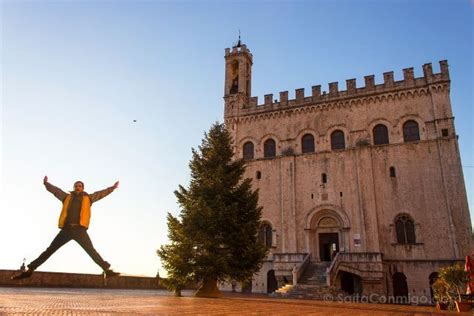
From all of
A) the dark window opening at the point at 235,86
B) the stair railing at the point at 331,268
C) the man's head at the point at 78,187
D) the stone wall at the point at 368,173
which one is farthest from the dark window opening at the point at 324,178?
the man's head at the point at 78,187

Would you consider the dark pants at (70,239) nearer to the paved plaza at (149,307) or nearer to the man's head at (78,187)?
the man's head at (78,187)

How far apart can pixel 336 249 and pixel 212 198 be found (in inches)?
490

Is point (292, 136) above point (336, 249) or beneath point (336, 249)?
above

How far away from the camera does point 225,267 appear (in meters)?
16.0

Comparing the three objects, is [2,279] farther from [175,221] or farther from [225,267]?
[225,267]

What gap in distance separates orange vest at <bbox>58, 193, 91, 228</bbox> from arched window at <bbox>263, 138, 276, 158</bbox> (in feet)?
74.9

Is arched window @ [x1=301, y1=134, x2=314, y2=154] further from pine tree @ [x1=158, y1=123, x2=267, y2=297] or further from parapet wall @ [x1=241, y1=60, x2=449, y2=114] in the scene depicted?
pine tree @ [x1=158, y1=123, x2=267, y2=297]

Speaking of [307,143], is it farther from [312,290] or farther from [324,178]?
[312,290]

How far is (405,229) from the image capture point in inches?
948

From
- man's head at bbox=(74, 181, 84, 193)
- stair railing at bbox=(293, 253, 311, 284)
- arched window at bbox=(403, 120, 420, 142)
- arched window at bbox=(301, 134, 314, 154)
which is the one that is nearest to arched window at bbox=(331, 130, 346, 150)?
arched window at bbox=(301, 134, 314, 154)

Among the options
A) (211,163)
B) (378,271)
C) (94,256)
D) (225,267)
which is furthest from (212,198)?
(378,271)

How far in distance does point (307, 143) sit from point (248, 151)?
5.08m

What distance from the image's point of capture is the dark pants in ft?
24.8

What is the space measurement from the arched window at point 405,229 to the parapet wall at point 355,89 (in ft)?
30.9
